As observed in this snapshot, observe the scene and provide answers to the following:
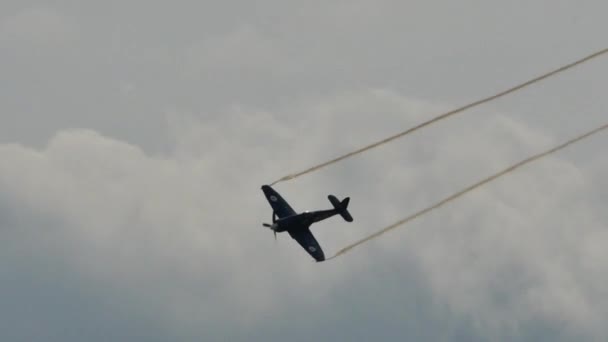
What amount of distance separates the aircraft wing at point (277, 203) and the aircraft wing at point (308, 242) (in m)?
5.55

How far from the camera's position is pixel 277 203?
554 feet

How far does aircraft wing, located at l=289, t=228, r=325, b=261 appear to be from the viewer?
160m

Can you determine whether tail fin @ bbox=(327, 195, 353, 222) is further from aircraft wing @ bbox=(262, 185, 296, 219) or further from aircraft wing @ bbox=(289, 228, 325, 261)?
aircraft wing @ bbox=(262, 185, 296, 219)

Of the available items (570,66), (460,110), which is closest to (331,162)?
(460,110)

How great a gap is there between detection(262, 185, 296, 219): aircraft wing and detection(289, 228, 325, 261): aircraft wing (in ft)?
18.2

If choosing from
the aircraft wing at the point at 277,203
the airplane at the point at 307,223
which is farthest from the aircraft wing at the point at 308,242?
the aircraft wing at the point at 277,203

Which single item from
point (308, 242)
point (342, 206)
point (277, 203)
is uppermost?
point (277, 203)

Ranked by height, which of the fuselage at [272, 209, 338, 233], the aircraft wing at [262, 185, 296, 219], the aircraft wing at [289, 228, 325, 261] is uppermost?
the aircraft wing at [262, 185, 296, 219]

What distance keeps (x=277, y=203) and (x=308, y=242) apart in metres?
11.0

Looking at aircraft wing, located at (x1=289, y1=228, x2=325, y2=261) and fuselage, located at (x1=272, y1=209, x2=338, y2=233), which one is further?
fuselage, located at (x1=272, y1=209, x2=338, y2=233)

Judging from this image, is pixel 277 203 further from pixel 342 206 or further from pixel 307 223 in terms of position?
pixel 342 206

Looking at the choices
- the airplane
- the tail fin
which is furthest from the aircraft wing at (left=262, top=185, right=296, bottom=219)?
the tail fin

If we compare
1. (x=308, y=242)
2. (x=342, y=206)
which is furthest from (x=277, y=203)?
(x=342, y=206)

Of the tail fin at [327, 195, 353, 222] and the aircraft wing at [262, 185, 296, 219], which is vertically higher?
the aircraft wing at [262, 185, 296, 219]
